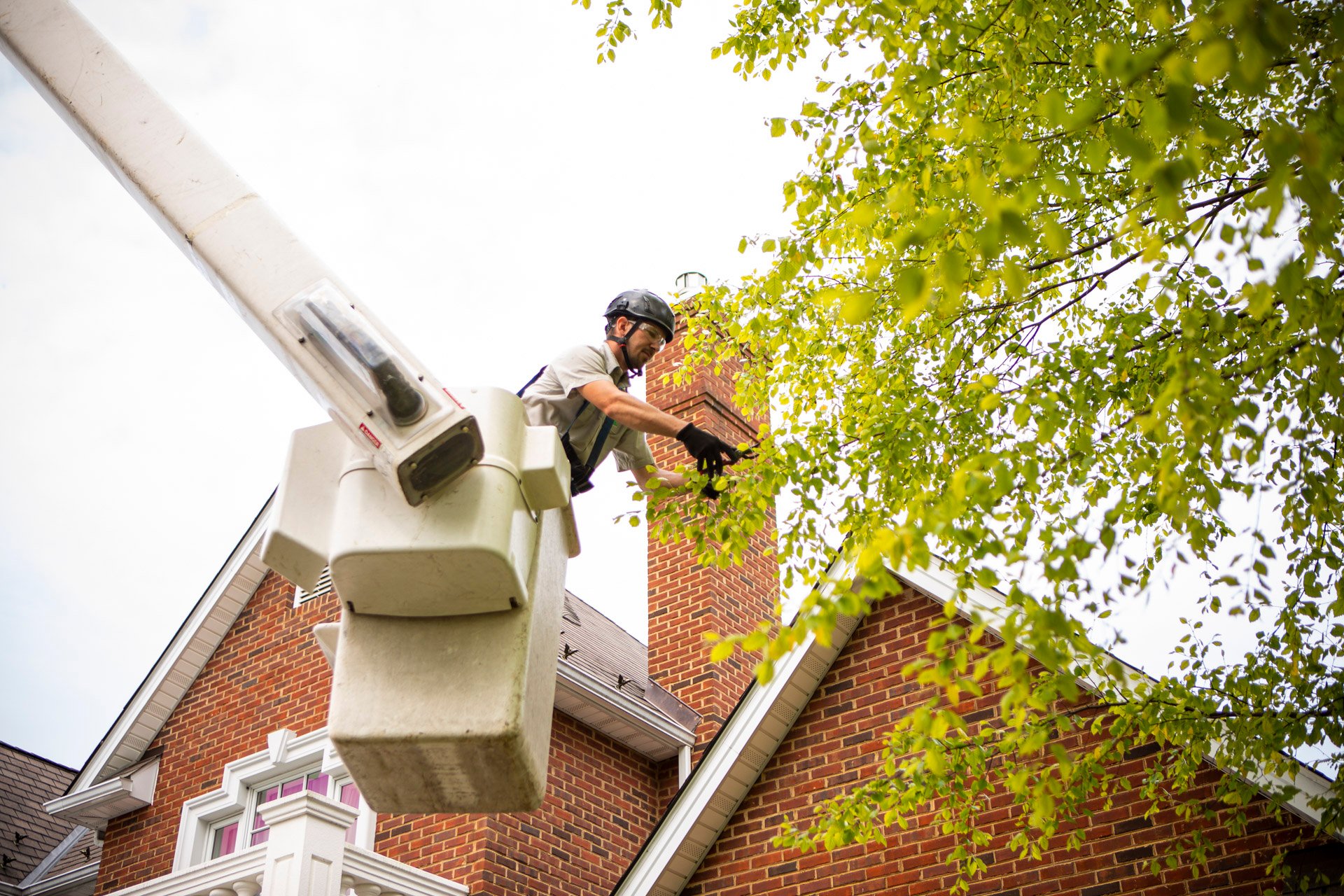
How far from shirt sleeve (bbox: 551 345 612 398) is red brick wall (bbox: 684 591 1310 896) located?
15.4 ft

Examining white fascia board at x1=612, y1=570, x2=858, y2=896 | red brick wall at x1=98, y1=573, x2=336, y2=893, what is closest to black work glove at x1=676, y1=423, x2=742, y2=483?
white fascia board at x1=612, y1=570, x2=858, y2=896

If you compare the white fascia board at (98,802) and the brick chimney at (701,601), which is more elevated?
the brick chimney at (701,601)

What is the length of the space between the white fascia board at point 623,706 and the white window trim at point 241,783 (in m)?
2.44

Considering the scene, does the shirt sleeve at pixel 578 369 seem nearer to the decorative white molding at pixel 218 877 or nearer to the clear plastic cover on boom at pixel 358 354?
the clear plastic cover on boom at pixel 358 354

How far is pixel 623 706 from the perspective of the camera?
10695 millimetres

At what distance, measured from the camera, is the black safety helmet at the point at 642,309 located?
4.87 m

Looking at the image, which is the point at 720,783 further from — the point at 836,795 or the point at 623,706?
the point at 623,706

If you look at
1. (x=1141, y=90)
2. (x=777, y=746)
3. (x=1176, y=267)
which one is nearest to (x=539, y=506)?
(x=1176, y=267)

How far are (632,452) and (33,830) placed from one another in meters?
13.9

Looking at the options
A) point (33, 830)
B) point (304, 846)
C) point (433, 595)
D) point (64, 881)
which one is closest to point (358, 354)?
point (433, 595)

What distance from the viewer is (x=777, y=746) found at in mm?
8969

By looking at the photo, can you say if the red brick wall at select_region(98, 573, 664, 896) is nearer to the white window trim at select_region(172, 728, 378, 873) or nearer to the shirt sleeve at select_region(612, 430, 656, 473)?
the white window trim at select_region(172, 728, 378, 873)

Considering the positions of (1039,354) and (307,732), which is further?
(307,732)

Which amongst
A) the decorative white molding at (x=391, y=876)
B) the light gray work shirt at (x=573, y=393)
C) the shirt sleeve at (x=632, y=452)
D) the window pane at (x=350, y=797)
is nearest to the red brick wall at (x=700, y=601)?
the window pane at (x=350, y=797)
